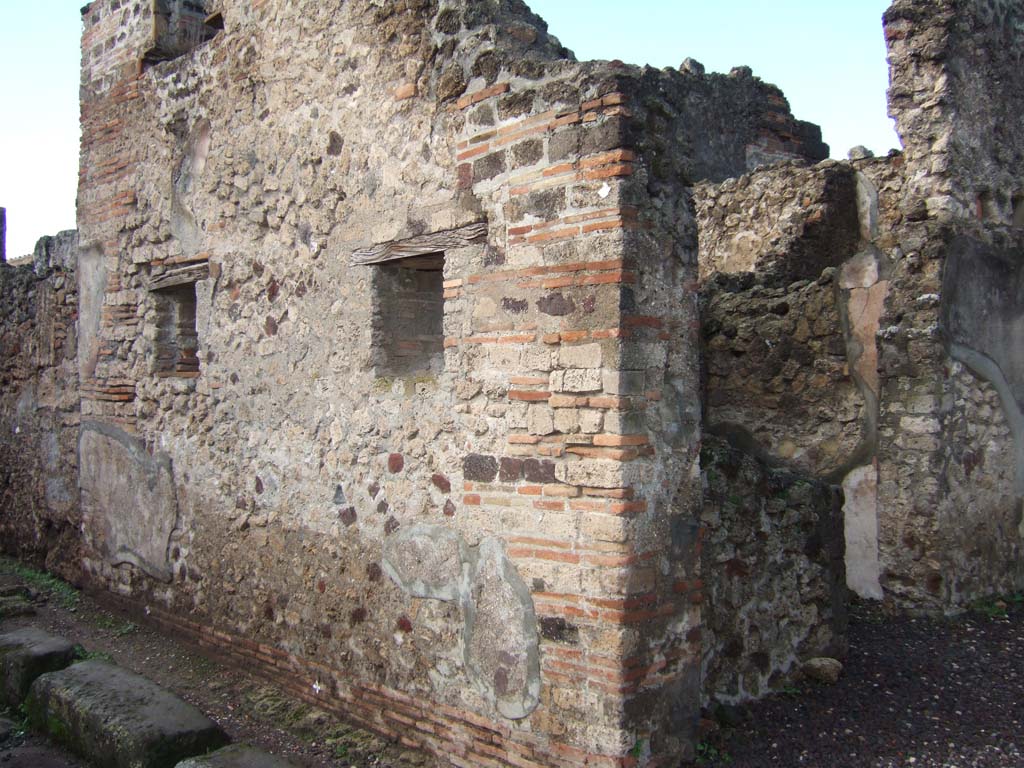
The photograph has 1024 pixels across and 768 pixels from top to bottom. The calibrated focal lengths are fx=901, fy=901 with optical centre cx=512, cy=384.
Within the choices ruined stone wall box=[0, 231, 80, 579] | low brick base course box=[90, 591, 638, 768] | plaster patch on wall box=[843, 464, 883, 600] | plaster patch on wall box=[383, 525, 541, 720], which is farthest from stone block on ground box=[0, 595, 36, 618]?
plaster patch on wall box=[843, 464, 883, 600]

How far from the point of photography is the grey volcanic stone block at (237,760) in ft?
12.2

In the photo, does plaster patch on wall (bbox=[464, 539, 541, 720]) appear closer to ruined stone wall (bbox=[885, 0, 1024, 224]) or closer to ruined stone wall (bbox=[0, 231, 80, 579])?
ruined stone wall (bbox=[885, 0, 1024, 224])

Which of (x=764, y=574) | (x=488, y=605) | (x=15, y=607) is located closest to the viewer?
(x=488, y=605)

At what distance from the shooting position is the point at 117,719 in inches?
163

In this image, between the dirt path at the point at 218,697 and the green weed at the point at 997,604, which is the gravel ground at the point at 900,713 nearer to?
the green weed at the point at 997,604

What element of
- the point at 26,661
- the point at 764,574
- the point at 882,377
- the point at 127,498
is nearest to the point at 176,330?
the point at 127,498

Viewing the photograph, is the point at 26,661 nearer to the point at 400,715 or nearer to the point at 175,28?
the point at 400,715

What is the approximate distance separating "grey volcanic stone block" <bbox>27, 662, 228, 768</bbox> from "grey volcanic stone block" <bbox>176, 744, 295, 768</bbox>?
22cm

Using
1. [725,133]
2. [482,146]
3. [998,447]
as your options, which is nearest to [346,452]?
[482,146]

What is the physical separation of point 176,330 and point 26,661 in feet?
7.43

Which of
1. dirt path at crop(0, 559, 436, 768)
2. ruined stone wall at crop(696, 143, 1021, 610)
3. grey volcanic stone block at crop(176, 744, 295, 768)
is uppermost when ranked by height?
ruined stone wall at crop(696, 143, 1021, 610)

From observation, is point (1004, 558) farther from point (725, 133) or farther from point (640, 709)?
point (725, 133)

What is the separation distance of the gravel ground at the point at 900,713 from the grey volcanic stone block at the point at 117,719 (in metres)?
2.28

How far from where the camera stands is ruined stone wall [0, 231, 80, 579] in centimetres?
712
